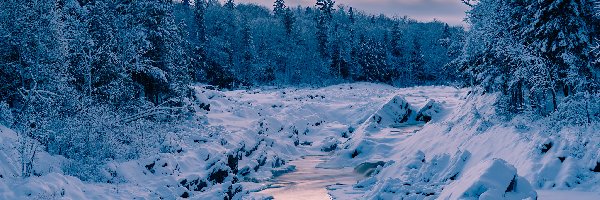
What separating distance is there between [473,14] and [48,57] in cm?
2070

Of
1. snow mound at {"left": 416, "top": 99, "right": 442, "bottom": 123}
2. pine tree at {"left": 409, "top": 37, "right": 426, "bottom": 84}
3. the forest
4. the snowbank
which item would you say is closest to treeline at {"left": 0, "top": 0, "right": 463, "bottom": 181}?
the forest

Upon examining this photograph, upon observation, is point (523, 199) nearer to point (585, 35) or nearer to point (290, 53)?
point (585, 35)

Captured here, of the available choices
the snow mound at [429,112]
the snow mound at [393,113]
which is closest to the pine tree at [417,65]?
the snow mound at [393,113]

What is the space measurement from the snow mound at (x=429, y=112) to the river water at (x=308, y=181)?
1386 centimetres

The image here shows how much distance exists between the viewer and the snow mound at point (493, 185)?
9.38m

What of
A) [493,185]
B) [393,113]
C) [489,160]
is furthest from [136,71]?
[493,185]

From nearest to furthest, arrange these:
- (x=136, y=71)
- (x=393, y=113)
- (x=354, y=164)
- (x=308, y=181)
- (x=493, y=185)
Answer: (x=493, y=185), (x=308, y=181), (x=354, y=164), (x=136, y=71), (x=393, y=113)

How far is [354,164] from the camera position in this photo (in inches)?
867

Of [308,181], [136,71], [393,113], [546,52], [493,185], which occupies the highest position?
[546,52]

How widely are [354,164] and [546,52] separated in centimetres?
915

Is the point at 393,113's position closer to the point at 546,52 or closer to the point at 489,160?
the point at 546,52

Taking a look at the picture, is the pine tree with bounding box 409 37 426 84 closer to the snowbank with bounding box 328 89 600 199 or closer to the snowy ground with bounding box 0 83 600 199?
the snowy ground with bounding box 0 83 600 199

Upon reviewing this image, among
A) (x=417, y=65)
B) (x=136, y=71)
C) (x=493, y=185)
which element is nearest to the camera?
(x=493, y=185)

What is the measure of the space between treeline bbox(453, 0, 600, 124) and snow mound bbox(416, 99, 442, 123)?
37.5ft
